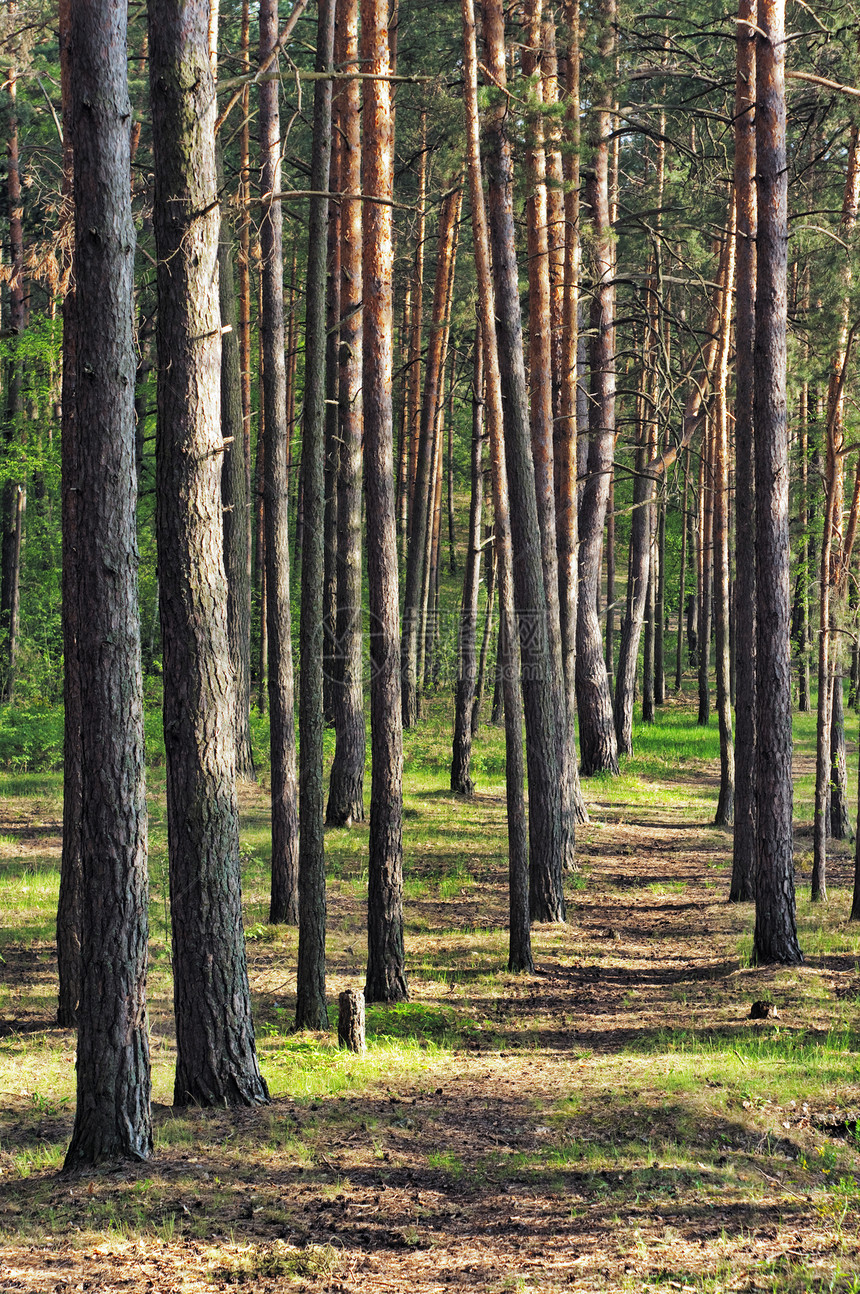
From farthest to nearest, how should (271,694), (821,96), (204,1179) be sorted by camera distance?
(821,96), (271,694), (204,1179)

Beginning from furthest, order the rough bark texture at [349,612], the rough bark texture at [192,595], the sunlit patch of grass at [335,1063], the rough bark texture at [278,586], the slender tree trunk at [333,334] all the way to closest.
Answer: the rough bark texture at [349,612], the slender tree trunk at [333,334], the rough bark texture at [278,586], the sunlit patch of grass at [335,1063], the rough bark texture at [192,595]

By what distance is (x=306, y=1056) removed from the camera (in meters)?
8.19

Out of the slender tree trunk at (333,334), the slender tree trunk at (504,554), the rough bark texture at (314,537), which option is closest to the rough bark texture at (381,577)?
the slender tree trunk at (504,554)

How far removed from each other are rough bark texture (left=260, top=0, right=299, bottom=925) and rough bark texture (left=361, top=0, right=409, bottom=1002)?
1271 millimetres

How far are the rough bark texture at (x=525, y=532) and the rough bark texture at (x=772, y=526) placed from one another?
2278mm

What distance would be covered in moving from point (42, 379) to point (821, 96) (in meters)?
14.6

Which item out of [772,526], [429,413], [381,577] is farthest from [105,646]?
[429,413]

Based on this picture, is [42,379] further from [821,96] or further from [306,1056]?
[306,1056]

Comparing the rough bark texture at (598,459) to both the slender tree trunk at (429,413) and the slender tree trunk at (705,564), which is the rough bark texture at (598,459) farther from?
the slender tree trunk at (705,564)

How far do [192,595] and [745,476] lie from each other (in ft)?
26.0

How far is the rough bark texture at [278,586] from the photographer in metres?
11.0

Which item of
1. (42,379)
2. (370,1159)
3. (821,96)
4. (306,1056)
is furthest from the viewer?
(42,379)

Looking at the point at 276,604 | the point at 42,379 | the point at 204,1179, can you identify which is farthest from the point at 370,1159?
the point at 42,379

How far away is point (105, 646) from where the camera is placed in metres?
5.86
